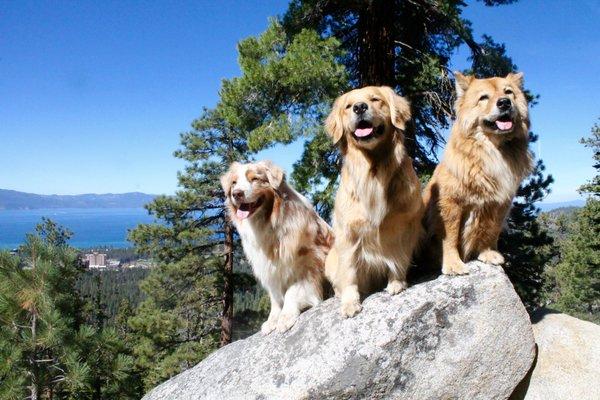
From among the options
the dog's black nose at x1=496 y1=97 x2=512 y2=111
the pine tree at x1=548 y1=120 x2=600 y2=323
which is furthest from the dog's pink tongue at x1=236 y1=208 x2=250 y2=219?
the pine tree at x1=548 y1=120 x2=600 y2=323

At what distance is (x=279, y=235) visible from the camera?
174 inches

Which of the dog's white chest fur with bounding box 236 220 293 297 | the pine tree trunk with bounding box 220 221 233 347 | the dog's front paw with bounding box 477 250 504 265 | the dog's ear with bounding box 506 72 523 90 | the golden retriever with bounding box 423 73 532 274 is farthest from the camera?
the pine tree trunk with bounding box 220 221 233 347

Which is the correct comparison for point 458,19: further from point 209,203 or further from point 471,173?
point 209,203

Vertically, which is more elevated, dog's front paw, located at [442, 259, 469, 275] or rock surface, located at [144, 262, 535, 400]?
dog's front paw, located at [442, 259, 469, 275]

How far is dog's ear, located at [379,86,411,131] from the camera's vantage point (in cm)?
354

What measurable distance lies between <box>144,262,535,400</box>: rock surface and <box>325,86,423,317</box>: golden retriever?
259 millimetres

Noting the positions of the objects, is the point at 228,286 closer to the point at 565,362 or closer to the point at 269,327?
the point at 269,327

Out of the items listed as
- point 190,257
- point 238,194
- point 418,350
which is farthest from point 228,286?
point 418,350

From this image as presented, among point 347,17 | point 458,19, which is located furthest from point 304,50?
point 458,19

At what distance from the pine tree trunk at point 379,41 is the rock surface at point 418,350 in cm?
547

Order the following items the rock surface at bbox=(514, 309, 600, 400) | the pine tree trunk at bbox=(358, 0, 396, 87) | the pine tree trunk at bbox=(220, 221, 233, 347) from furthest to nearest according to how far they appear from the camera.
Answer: the pine tree trunk at bbox=(220, 221, 233, 347) < the pine tree trunk at bbox=(358, 0, 396, 87) < the rock surface at bbox=(514, 309, 600, 400)

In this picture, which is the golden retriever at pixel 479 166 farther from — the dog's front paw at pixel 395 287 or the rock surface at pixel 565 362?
the rock surface at pixel 565 362

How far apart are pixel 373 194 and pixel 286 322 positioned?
1.81 m

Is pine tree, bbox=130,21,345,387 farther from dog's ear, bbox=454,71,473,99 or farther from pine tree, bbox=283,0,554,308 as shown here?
dog's ear, bbox=454,71,473,99
